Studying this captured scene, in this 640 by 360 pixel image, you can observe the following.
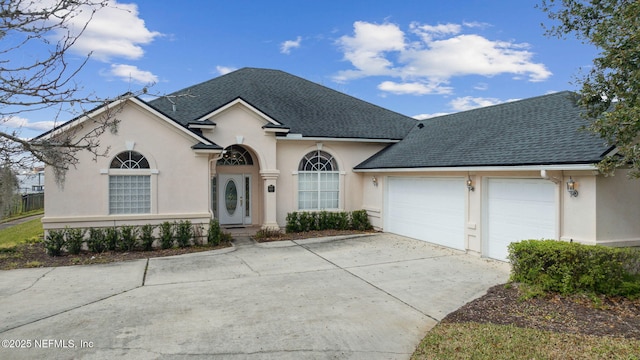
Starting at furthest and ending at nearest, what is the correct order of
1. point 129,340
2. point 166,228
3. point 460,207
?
point 166,228, point 460,207, point 129,340

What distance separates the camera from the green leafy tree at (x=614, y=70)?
559cm

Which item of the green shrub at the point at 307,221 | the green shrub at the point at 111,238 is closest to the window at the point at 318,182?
the green shrub at the point at 307,221

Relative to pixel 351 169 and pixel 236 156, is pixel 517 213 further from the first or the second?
pixel 236 156

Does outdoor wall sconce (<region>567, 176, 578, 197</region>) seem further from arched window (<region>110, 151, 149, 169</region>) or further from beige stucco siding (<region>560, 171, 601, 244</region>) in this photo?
arched window (<region>110, 151, 149, 169</region>)

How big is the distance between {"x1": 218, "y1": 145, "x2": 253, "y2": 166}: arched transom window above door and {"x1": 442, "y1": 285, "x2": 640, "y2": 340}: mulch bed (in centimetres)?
1199

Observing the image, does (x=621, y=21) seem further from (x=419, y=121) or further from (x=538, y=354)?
(x=419, y=121)

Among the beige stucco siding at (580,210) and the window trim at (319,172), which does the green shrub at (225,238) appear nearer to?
the window trim at (319,172)

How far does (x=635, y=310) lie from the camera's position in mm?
5949

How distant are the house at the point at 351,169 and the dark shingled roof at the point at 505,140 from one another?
0.05 metres

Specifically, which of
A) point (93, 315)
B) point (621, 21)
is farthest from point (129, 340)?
point (621, 21)

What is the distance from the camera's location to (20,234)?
50.9 ft

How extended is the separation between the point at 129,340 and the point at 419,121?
16.0 m

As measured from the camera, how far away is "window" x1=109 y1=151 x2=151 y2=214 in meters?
12.0

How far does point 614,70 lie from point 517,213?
14.2 ft
